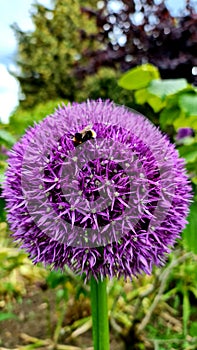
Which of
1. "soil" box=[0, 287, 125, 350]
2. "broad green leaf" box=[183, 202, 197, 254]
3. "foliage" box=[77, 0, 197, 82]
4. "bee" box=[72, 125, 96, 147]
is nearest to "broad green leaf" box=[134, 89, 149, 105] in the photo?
"broad green leaf" box=[183, 202, 197, 254]

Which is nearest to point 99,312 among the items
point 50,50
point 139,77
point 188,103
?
point 188,103

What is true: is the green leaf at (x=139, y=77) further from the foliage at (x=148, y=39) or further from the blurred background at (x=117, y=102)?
the foliage at (x=148, y=39)

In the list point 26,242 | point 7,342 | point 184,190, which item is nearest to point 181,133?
point 7,342

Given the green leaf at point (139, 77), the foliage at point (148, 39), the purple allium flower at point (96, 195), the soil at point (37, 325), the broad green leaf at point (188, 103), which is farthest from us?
the foliage at point (148, 39)

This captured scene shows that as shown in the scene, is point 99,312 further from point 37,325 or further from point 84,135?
point 37,325

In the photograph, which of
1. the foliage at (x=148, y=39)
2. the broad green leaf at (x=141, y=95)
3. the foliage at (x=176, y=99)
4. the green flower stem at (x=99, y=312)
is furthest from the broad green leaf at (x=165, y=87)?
the foliage at (x=148, y=39)

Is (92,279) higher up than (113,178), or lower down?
lower down

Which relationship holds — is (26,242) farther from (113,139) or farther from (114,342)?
(114,342)
